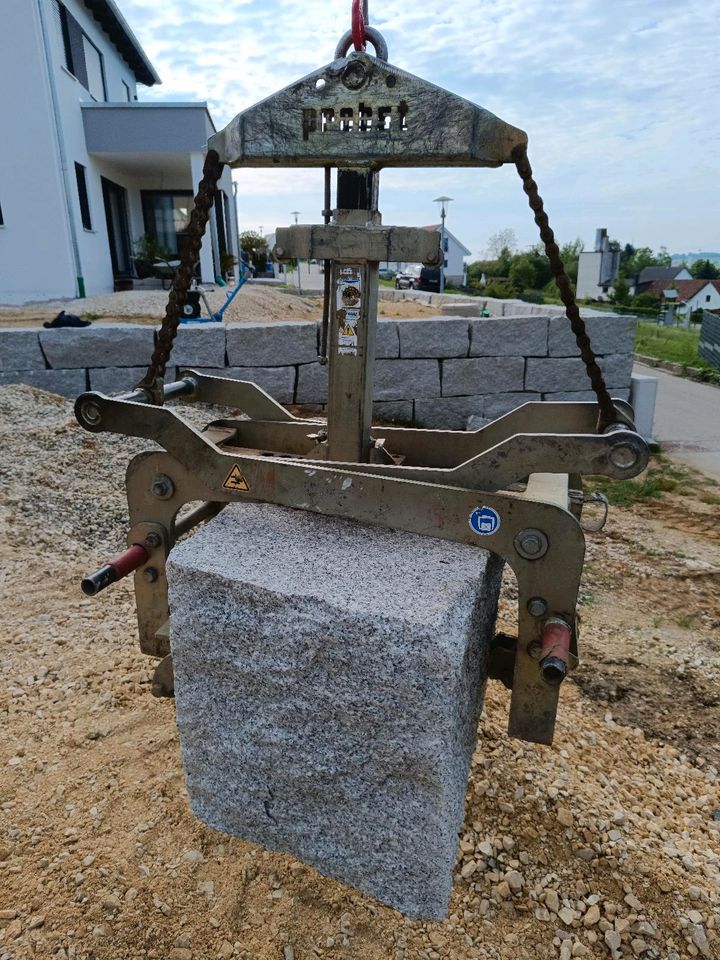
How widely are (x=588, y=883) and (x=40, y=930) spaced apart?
1.68 m

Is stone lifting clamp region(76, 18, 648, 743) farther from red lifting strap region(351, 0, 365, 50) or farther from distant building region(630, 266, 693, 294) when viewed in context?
distant building region(630, 266, 693, 294)

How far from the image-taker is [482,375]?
7.12 meters

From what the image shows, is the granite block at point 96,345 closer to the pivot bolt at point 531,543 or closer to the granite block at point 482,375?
the granite block at point 482,375

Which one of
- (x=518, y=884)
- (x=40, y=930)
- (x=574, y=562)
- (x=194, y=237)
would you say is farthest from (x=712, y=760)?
(x=194, y=237)

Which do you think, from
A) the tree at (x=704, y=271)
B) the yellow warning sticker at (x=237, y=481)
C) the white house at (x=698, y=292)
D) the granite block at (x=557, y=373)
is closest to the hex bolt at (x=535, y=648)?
the yellow warning sticker at (x=237, y=481)

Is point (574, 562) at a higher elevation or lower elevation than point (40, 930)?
higher

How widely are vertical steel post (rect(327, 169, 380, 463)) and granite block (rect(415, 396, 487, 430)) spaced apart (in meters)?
5.00

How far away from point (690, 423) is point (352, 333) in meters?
9.19

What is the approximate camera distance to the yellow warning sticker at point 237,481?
1.94 metres

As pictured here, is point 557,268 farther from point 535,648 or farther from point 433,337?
point 433,337

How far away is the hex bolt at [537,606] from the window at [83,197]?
15.0 meters

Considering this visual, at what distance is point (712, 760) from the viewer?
9.34 ft

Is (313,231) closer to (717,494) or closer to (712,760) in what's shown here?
(712,760)

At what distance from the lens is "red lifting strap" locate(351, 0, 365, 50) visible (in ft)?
6.16
